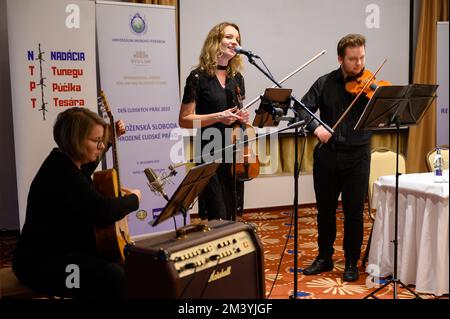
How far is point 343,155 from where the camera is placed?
352 centimetres

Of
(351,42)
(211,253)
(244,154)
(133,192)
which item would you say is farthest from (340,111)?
(211,253)

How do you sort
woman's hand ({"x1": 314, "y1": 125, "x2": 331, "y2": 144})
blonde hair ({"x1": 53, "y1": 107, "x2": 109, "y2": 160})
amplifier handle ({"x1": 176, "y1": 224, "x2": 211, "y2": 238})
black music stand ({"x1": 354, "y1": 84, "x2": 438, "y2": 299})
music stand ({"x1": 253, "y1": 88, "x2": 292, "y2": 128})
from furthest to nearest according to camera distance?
woman's hand ({"x1": 314, "y1": 125, "x2": 331, "y2": 144}) < black music stand ({"x1": 354, "y1": 84, "x2": 438, "y2": 299}) < music stand ({"x1": 253, "y1": 88, "x2": 292, "y2": 128}) < blonde hair ({"x1": 53, "y1": 107, "x2": 109, "y2": 160}) < amplifier handle ({"x1": 176, "y1": 224, "x2": 211, "y2": 238})

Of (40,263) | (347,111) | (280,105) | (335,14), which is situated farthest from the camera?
(335,14)

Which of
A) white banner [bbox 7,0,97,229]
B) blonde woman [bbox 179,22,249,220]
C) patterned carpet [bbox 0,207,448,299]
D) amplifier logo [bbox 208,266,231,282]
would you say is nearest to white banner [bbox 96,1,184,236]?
white banner [bbox 7,0,97,229]

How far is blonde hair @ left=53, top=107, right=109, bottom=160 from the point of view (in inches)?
95.3

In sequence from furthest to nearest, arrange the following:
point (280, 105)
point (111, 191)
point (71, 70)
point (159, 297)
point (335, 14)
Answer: point (335, 14)
point (71, 70)
point (280, 105)
point (111, 191)
point (159, 297)

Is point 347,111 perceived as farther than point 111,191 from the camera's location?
Yes

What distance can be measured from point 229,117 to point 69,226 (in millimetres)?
1029

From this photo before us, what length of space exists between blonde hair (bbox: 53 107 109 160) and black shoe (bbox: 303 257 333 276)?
1.89 metres

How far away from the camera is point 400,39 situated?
20.6 ft

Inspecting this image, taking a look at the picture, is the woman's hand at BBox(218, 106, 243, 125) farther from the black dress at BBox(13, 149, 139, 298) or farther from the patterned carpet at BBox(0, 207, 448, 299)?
the patterned carpet at BBox(0, 207, 448, 299)

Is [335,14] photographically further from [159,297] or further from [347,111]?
[159,297]

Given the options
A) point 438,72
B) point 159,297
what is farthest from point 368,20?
point 159,297

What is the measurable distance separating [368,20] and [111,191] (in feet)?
14.4
